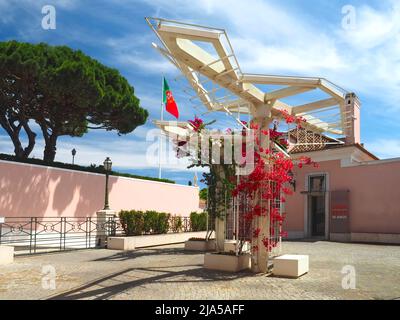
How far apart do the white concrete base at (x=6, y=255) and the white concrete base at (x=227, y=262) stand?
4.77 metres

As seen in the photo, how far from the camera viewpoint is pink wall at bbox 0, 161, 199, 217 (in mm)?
15562

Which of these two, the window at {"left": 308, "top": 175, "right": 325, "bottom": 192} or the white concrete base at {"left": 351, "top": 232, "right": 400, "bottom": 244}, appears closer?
the white concrete base at {"left": 351, "top": 232, "right": 400, "bottom": 244}

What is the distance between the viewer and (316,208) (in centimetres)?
1884

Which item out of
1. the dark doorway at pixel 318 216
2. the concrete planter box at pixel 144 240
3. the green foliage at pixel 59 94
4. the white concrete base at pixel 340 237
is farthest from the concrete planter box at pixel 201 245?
the green foliage at pixel 59 94

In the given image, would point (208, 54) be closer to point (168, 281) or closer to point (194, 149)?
point (194, 149)

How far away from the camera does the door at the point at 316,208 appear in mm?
18184

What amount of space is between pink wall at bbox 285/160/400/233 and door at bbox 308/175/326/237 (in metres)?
0.60

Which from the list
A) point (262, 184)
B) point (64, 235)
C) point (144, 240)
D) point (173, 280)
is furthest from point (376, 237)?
point (64, 235)

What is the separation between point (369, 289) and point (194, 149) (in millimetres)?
5155

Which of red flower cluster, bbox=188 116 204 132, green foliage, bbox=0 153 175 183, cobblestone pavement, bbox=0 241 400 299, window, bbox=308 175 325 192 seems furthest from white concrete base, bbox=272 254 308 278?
green foliage, bbox=0 153 175 183

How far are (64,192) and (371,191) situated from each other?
13582mm

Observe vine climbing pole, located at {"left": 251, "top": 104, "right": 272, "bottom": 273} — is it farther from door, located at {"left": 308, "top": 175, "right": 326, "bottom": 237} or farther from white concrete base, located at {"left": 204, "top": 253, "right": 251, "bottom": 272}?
door, located at {"left": 308, "top": 175, "right": 326, "bottom": 237}

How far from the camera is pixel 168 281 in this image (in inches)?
275
